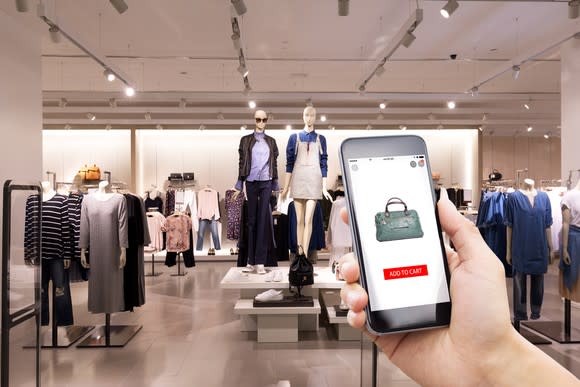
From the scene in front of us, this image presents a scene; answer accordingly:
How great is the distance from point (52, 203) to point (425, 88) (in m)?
7.60

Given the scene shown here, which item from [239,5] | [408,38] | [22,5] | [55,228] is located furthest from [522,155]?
[22,5]

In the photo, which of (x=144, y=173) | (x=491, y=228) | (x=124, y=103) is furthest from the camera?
(x=144, y=173)

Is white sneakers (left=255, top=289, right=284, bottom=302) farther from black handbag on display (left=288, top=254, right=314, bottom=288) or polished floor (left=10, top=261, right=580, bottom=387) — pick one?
polished floor (left=10, top=261, right=580, bottom=387)

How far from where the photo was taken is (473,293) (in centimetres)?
95

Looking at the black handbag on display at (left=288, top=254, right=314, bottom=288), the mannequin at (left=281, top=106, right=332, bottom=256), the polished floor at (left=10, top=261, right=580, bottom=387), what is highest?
the mannequin at (left=281, top=106, right=332, bottom=256)

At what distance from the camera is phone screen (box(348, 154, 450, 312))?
0.95 m

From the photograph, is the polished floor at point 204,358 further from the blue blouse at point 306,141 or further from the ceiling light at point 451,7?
the ceiling light at point 451,7

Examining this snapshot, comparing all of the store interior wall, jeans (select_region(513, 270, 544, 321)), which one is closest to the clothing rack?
jeans (select_region(513, 270, 544, 321))

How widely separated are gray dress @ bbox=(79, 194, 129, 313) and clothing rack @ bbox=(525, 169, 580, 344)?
467cm

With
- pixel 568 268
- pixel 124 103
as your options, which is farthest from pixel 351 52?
pixel 124 103

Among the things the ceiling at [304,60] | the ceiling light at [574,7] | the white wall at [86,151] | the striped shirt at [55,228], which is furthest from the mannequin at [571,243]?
the white wall at [86,151]

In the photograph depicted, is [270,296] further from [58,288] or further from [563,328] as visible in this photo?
[563,328]

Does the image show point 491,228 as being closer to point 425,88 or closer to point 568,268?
point 568,268

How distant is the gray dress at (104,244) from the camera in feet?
14.5
